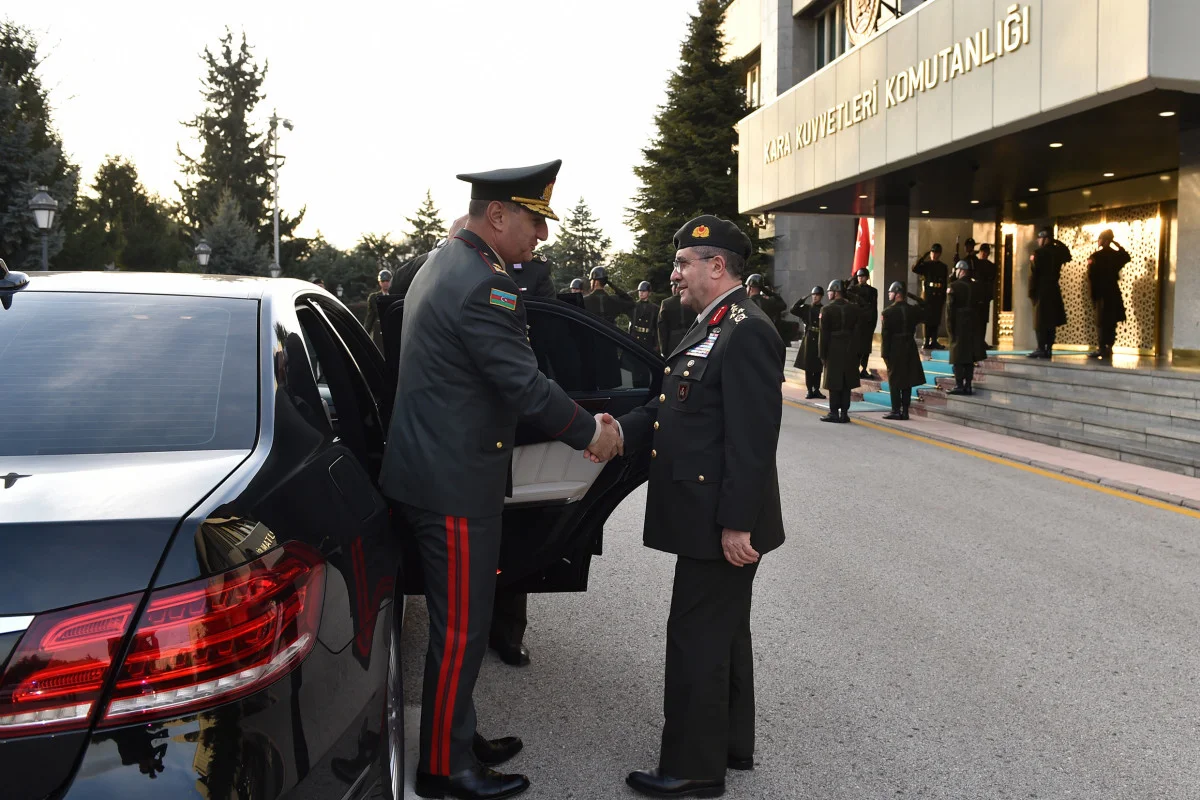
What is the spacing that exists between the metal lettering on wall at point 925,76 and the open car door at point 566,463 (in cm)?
1223

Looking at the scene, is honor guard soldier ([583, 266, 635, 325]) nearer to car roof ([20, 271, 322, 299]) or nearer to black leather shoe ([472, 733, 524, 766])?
black leather shoe ([472, 733, 524, 766])

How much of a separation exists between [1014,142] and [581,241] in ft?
219

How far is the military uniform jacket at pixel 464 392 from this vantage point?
2.93 m

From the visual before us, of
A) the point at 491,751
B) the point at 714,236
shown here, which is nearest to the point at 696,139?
the point at 714,236

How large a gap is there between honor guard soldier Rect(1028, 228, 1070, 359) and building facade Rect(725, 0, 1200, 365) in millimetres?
1601

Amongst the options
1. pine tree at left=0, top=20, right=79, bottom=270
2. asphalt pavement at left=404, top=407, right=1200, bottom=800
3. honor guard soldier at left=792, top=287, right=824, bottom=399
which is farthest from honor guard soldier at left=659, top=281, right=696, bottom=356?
pine tree at left=0, top=20, right=79, bottom=270

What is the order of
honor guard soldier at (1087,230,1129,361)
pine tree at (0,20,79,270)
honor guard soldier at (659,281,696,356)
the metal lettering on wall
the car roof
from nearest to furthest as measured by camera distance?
the car roof
the metal lettering on wall
honor guard soldier at (1087,230,1129,361)
honor guard soldier at (659,281,696,356)
pine tree at (0,20,79,270)

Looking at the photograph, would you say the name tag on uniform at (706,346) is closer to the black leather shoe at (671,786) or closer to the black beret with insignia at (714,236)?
the black beret with insignia at (714,236)

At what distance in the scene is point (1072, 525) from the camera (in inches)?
296

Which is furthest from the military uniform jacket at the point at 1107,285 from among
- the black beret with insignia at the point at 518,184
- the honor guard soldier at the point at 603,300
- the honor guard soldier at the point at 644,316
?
the black beret with insignia at the point at 518,184

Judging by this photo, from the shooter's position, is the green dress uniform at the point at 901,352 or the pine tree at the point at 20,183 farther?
the pine tree at the point at 20,183

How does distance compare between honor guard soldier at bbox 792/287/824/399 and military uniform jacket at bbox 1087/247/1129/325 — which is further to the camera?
honor guard soldier at bbox 792/287/824/399

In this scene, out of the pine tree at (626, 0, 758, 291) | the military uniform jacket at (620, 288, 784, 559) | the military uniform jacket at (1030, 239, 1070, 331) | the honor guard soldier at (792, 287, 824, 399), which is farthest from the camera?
the pine tree at (626, 0, 758, 291)

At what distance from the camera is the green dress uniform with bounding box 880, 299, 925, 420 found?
48.3 ft
